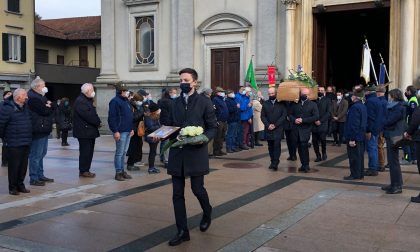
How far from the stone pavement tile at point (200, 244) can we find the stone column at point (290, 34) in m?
13.4

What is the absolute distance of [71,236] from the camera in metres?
5.93

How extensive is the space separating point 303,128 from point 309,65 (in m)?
8.48

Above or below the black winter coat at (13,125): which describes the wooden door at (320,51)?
above

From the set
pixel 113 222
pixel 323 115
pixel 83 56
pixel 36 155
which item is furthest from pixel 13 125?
pixel 83 56

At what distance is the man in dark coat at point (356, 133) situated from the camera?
9547 mm

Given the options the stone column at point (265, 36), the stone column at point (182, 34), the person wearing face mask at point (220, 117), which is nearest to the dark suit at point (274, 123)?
the person wearing face mask at point (220, 117)

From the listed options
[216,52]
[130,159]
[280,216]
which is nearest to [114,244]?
[280,216]

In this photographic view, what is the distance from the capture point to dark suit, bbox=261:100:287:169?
36.1 feet

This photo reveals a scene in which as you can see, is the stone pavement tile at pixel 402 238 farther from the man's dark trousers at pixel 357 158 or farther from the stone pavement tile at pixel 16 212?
the stone pavement tile at pixel 16 212

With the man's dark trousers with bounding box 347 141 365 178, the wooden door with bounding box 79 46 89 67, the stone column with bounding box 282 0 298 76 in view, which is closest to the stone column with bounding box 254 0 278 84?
the stone column with bounding box 282 0 298 76

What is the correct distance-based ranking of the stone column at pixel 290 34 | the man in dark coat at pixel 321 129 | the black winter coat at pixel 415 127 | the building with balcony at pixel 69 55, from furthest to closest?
the building with balcony at pixel 69 55
the stone column at pixel 290 34
the man in dark coat at pixel 321 129
the black winter coat at pixel 415 127

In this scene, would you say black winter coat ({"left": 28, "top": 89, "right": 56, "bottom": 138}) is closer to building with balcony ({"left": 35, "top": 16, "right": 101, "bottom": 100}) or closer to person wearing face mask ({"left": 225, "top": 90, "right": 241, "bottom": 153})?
person wearing face mask ({"left": 225, "top": 90, "right": 241, "bottom": 153})

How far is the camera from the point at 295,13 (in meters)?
18.7

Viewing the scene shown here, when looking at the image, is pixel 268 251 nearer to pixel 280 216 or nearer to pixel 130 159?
pixel 280 216
